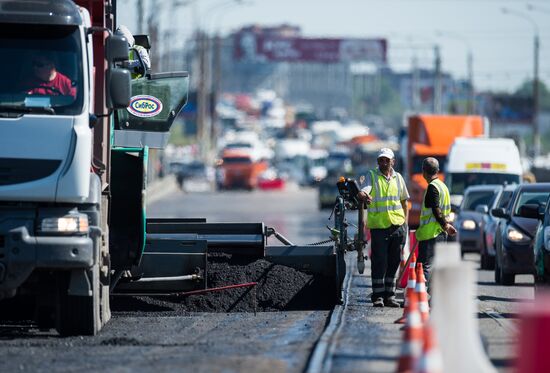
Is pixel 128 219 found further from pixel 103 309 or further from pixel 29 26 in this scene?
pixel 29 26

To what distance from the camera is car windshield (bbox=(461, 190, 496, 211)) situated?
31.2 meters

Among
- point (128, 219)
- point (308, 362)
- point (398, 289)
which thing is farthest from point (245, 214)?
point (308, 362)

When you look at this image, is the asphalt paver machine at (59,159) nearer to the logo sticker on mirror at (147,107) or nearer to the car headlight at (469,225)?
the logo sticker on mirror at (147,107)

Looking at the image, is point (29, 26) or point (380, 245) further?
point (380, 245)

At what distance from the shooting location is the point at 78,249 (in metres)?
13.2

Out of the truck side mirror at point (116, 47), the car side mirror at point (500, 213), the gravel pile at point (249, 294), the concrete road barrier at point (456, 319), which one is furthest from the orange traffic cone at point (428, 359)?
the car side mirror at point (500, 213)

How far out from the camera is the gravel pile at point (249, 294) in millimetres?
16781

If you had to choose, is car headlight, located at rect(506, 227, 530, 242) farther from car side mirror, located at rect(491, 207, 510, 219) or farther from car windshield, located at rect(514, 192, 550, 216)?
car windshield, located at rect(514, 192, 550, 216)

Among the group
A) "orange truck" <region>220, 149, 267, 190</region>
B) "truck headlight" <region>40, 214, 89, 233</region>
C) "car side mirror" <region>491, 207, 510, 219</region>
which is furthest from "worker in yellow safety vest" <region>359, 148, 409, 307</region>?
"orange truck" <region>220, 149, 267, 190</region>

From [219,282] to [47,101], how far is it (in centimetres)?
424

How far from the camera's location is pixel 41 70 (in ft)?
43.9

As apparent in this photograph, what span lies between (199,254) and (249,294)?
2.88ft

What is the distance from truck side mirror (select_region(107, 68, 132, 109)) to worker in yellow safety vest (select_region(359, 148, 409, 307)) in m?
4.18

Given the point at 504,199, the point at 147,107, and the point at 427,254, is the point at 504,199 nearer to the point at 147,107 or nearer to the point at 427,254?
the point at 427,254
